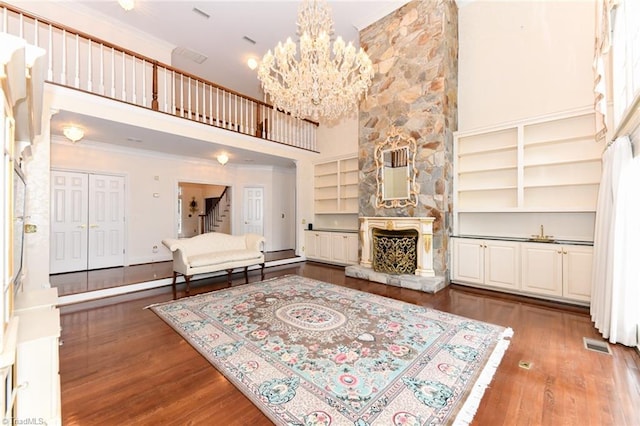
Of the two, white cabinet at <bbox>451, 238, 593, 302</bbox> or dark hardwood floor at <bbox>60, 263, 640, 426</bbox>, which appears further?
white cabinet at <bbox>451, 238, 593, 302</bbox>

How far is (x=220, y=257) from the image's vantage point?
4.56 meters

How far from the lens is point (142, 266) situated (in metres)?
6.05

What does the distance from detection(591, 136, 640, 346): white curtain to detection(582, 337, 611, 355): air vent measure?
0.34 feet

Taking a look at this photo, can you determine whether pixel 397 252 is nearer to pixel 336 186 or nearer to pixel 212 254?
pixel 336 186

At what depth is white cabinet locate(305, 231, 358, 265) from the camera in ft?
A: 20.2

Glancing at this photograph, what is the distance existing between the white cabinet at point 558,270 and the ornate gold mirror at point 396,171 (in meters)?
1.86

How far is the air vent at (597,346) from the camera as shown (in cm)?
246

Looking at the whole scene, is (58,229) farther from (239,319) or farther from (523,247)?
(523,247)

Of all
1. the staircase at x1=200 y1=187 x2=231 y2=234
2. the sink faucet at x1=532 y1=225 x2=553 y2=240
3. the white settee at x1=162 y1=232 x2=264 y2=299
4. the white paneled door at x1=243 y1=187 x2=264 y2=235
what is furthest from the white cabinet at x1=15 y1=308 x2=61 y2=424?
the staircase at x1=200 y1=187 x2=231 y2=234

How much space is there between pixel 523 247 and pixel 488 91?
2669mm

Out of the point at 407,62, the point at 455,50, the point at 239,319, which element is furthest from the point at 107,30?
the point at 455,50

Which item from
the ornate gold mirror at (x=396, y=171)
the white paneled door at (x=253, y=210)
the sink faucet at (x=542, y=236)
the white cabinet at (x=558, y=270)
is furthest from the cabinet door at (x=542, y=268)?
the white paneled door at (x=253, y=210)

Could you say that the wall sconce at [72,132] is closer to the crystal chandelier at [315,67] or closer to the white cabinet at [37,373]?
the crystal chandelier at [315,67]

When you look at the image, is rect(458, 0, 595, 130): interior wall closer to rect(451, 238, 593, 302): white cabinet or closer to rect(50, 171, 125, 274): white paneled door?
rect(451, 238, 593, 302): white cabinet
